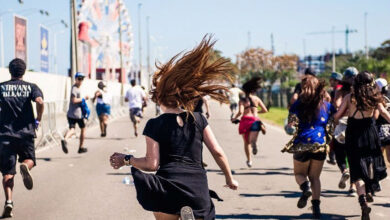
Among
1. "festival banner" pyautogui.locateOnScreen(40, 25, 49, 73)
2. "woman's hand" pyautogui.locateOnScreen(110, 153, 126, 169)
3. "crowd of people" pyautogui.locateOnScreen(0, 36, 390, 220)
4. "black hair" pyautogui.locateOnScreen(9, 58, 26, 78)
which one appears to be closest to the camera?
"crowd of people" pyautogui.locateOnScreen(0, 36, 390, 220)

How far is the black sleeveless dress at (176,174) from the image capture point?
3965 millimetres

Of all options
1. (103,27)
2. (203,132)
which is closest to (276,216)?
(203,132)

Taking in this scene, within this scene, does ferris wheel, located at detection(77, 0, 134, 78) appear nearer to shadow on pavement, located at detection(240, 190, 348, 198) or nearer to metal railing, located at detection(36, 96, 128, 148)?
metal railing, located at detection(36, 96, 128, 148)

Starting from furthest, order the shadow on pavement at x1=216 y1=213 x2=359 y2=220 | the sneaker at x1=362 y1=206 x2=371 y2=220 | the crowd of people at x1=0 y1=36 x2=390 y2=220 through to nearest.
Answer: the shadow on pavement at x1=216 y1=213 x2=359 y2=220
the sneaker at x1=362 y1=206 x2=371 y2=220
the crowd of people at x1=0 y1=36 x2=390 y2=220

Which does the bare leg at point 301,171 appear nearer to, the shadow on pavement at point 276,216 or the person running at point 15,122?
the shadow on pavement at point 276,216

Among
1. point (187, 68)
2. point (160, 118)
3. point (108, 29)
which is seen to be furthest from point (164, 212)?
point (108, 29)

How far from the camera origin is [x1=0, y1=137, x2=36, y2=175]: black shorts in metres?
A: 7.24

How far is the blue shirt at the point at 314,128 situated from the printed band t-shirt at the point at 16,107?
118 inches

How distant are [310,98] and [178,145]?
10.6 ft

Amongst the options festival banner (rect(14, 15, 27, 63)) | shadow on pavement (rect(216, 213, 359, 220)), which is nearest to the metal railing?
festival banner (rect(14, 15, 27, 63))

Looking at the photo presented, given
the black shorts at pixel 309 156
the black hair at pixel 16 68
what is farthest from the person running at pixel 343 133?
the black hair at pixel 16 68

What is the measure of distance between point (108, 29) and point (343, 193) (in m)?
56.3

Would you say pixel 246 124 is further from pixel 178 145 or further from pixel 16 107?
pixel 178 145

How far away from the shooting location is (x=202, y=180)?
410 centimetres
